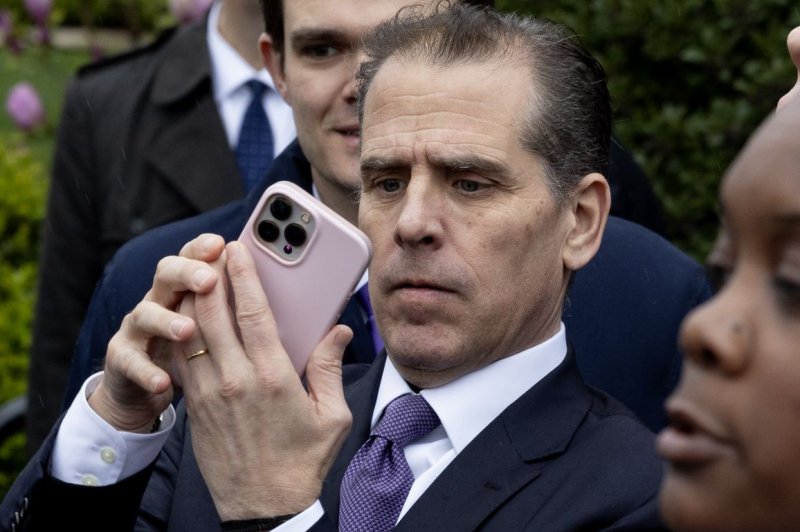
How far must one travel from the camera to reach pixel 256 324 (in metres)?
2.46

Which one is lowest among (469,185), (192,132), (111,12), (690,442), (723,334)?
(111,12)

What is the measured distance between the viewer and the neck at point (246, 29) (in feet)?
14.2

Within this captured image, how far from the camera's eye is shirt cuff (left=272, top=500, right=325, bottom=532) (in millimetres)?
2377

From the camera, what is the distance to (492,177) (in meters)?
2.66

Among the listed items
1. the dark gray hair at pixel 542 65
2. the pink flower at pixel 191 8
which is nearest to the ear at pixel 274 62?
the dark gray hair at pixel 542 65

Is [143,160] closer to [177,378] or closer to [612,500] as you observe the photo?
[177,378]

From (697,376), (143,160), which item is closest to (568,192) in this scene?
(697,376)

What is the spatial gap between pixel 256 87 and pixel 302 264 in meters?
1.84

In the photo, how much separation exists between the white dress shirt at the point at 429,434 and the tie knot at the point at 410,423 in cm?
1

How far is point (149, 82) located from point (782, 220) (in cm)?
320

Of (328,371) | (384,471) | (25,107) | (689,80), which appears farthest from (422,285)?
(25,107)

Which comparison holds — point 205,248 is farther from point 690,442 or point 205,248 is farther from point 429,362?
point 690,442

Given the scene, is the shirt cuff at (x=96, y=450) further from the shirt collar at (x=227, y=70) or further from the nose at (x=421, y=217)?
the shirt collar at (x=227, y=70)

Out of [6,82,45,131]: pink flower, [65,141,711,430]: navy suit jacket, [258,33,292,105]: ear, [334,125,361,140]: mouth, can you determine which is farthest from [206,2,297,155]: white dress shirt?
[6,82,45,131]: pink flower
